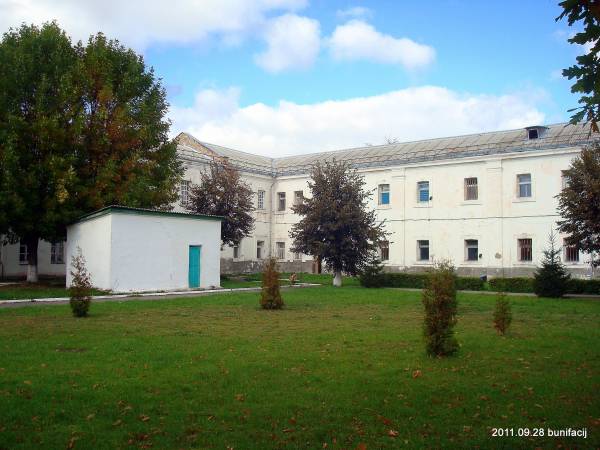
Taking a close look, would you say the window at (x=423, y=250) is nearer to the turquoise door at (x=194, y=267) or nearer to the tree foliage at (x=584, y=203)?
the tree foliage at (x=584, y=203)

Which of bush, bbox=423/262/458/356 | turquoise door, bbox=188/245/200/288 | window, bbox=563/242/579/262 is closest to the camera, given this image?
bush, bbox=423/262/458/356

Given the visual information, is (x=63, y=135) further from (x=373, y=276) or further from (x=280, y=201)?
(x=280, y=201)

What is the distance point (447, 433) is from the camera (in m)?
5.89

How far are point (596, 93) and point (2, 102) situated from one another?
25133 millimetres

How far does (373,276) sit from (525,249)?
1167 centimetres

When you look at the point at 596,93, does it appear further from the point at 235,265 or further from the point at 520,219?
the point at 235,265

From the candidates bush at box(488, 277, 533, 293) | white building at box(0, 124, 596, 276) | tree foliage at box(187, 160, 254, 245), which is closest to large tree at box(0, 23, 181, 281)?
white building at box(0, 124, 596, 276)

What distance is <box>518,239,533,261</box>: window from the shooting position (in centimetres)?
3612

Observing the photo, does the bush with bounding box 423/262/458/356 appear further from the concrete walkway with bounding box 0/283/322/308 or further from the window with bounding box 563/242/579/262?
the window with bounding box 563/242/579/262

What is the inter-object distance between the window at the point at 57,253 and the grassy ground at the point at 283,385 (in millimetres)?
23680

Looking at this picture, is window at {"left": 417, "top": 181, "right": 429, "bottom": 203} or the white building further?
window at {"left": 417, "top": 181, "right": 429, "bottom": 203}

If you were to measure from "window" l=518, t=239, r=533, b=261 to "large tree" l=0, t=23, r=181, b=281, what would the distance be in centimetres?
2275

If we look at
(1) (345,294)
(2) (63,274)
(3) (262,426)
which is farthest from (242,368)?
(2) (63,274)

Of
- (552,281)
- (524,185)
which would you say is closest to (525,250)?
(524,185)
